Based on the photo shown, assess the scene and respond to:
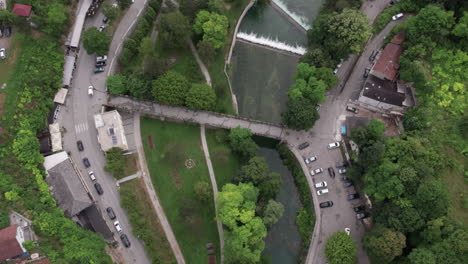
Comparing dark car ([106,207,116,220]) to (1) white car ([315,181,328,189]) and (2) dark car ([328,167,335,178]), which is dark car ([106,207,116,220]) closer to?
(1) white car ([315,181,328,189])

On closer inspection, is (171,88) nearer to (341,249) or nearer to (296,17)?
(296,17)

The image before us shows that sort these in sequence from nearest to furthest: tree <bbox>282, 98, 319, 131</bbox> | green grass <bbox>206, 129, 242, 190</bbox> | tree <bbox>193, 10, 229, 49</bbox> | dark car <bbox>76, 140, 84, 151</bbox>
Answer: tree <bbox>282, 98, 319, 131</bbox> → green grass <bbox>206, 129, 242, 190</bbox> → dark car <bbox>76, 140, 84, 151</bbox> → tree <bbox>193, 10, 229, 49</bbox>

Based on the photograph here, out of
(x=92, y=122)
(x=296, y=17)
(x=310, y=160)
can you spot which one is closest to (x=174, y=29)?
(x=92, y=122)

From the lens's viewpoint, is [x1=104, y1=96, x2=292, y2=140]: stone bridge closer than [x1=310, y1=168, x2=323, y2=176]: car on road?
No

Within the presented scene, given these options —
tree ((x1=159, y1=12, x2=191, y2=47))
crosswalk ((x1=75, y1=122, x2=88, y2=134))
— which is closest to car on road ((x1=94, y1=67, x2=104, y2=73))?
crosswalk ((x1=75, y1=122, x2=88, y2=134))

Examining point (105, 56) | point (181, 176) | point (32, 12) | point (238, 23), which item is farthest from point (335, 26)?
point (32, 12)

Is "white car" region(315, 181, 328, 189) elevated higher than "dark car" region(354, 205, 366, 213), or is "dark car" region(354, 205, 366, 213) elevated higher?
"white car" region(315, 181, 328, 189)
